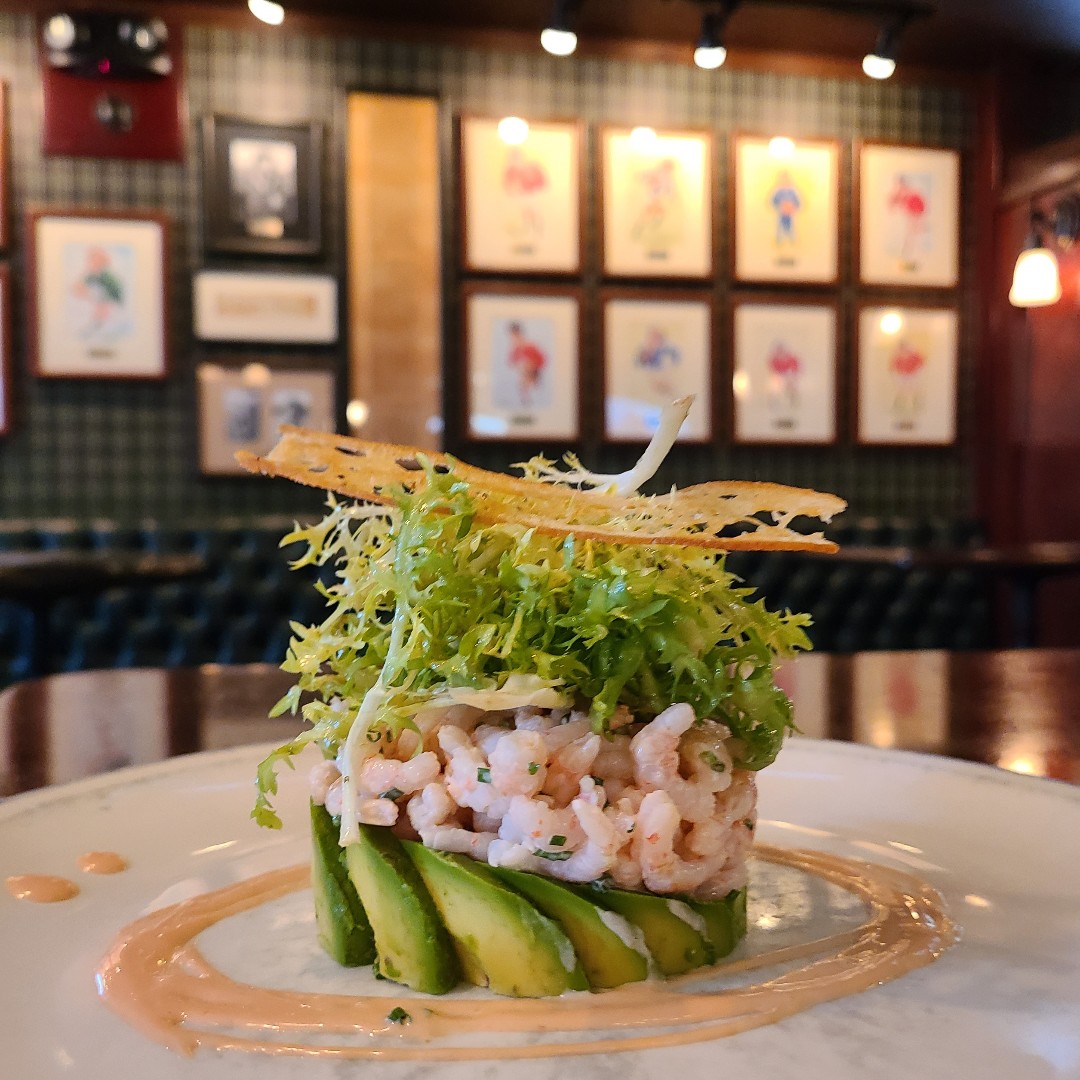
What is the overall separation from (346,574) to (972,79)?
5770 millimetres

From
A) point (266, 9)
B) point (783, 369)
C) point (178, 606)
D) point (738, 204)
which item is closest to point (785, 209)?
point (738, 204)

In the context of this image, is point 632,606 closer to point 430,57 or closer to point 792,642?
point 792,642

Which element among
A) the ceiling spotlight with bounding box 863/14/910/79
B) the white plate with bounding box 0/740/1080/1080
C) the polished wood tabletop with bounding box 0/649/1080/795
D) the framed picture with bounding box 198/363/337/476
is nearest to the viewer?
the white plate with bounding box 0/740/1080/1080

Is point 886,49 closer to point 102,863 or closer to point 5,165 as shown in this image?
point 5,165

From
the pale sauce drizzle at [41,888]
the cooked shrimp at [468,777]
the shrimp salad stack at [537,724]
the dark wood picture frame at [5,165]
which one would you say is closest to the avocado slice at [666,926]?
the shrimp salad stack at [537,724]

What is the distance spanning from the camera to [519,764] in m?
0.80

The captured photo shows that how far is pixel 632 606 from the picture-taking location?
854mm

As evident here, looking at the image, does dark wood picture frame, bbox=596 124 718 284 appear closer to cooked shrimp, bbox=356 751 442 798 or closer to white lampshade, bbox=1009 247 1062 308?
white lampshade, bbox=1009 247 1062 308

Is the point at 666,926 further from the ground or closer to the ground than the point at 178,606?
further from the ground

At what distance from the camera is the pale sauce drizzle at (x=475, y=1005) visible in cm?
69

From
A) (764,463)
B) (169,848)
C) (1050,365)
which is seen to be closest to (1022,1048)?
(169,848)

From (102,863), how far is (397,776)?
0.36m

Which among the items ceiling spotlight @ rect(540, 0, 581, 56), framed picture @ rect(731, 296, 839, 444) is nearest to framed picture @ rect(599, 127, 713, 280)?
framed picture @ rect(731, 296, 839, 444)

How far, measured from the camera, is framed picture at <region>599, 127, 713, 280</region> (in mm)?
5113
